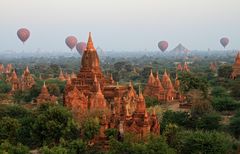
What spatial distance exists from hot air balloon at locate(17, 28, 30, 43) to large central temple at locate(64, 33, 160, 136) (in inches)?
3454

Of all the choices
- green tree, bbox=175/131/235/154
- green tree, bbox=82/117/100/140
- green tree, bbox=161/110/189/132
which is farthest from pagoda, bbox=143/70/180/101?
green tree, bbox=175/131/235/154

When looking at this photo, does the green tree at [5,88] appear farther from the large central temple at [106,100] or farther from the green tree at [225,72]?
the green tree at [225,72]

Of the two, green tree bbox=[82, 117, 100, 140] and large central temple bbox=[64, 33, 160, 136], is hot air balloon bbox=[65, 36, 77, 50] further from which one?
green tree bbox=[82, 117, 100, 140]

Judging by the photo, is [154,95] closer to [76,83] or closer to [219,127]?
[76,83]

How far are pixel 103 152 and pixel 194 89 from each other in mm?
28727

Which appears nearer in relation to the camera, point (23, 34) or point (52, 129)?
point (52, 129)

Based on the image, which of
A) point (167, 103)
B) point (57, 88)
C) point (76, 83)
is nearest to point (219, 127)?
point (76, 83)

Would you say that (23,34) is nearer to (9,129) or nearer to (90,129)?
(9,129)

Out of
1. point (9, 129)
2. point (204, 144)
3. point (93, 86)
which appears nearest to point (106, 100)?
point (93, 86)

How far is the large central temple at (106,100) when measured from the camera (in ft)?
110

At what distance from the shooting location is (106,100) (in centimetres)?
4547

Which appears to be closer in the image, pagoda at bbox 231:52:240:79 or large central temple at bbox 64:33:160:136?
large central temple at bbox 64:33:160:136

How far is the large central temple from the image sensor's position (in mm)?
33500

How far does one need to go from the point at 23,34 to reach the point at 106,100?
92.8 meters
